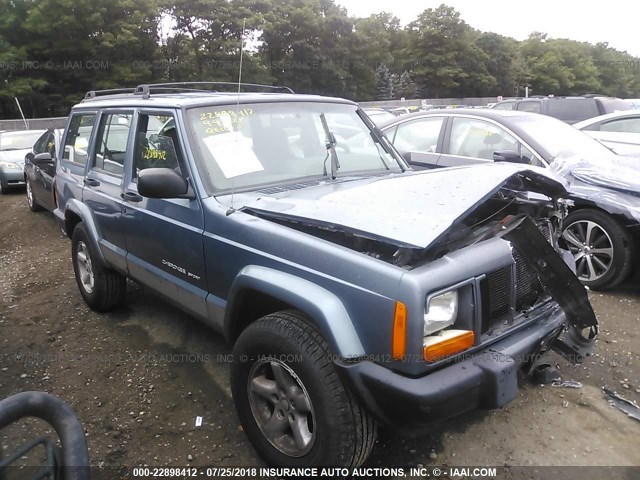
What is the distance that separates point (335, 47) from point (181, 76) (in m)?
16.7

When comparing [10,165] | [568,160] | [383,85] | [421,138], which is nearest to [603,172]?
[568,160]

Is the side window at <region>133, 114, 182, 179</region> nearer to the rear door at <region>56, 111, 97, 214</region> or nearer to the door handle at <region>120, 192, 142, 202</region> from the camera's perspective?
the door handle at <region>120, 192, 142, 202</region>

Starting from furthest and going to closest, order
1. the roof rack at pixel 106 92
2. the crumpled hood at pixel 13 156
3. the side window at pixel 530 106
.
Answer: the side window at pixel 530 106 → the crumpled hood at pixel 13 156 → the roof rack at pixel 106 92

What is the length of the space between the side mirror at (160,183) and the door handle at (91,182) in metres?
1.57

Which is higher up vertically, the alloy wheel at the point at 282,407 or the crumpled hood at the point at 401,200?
the crumpled hood at the point at 401,200

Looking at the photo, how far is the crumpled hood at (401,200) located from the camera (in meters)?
2.21

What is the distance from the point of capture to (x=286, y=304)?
8.23 feet

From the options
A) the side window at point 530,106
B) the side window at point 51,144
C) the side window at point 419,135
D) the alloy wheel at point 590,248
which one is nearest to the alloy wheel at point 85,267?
the side window at point 419,135

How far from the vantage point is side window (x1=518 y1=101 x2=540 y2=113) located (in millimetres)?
12289

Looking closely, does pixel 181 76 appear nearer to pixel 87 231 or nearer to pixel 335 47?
pixel 335 47

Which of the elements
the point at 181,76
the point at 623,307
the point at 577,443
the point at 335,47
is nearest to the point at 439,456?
the point at 577,443

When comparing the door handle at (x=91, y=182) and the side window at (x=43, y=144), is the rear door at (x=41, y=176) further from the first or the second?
the door handle at (x=91, y=182)

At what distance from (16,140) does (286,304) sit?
12.1m

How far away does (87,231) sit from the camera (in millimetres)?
4324
